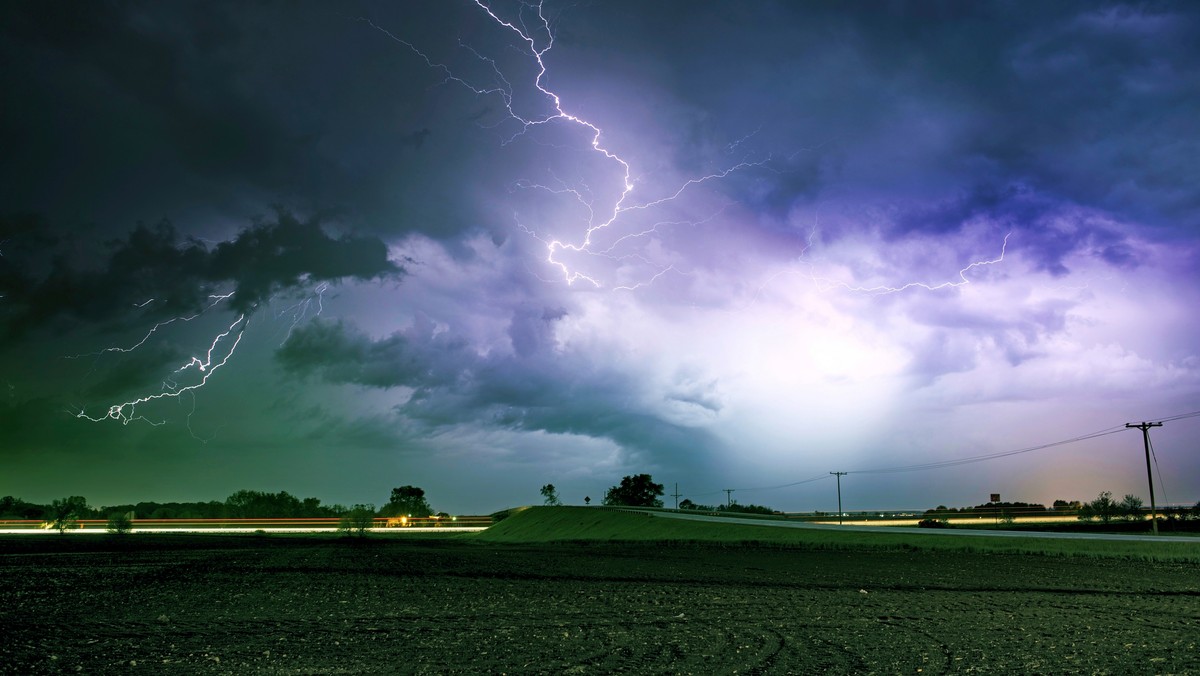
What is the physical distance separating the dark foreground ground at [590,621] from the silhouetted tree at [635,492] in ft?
359

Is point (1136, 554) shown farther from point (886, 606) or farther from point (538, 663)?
point (538, 663)

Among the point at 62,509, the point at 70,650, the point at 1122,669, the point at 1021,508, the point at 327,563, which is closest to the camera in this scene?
the point at 1122,669

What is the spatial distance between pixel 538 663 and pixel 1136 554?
30409 mm

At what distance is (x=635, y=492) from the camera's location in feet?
427

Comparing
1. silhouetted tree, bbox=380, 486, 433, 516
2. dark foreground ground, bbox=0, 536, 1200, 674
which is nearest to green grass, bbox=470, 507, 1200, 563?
dark foreground ground, bbox=0, 536, 1200, 674

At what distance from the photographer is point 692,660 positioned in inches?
346

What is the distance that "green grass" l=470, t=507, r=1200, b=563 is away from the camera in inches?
1212

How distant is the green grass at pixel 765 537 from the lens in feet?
101

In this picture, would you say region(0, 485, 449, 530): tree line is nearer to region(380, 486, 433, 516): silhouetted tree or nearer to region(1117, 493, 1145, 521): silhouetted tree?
region(380, 486, 433, 516): silhouetted tree

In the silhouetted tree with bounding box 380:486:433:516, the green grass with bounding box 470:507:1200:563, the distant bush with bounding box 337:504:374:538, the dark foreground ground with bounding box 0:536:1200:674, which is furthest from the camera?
A: the silhouetted tree with bounding box 380:486:433:516

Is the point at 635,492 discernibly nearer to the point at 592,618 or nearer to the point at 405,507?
the point at 405,507

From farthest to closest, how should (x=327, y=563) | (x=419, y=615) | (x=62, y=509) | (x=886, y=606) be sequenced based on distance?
1. (x=62, y=509)
2. (x=327, y=563)
3. (x=886, y=606)
4. (x=419, y=615)

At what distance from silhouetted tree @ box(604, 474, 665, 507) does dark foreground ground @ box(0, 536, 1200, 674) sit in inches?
4308

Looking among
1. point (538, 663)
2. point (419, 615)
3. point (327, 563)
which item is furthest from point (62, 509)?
point (538, 663)
